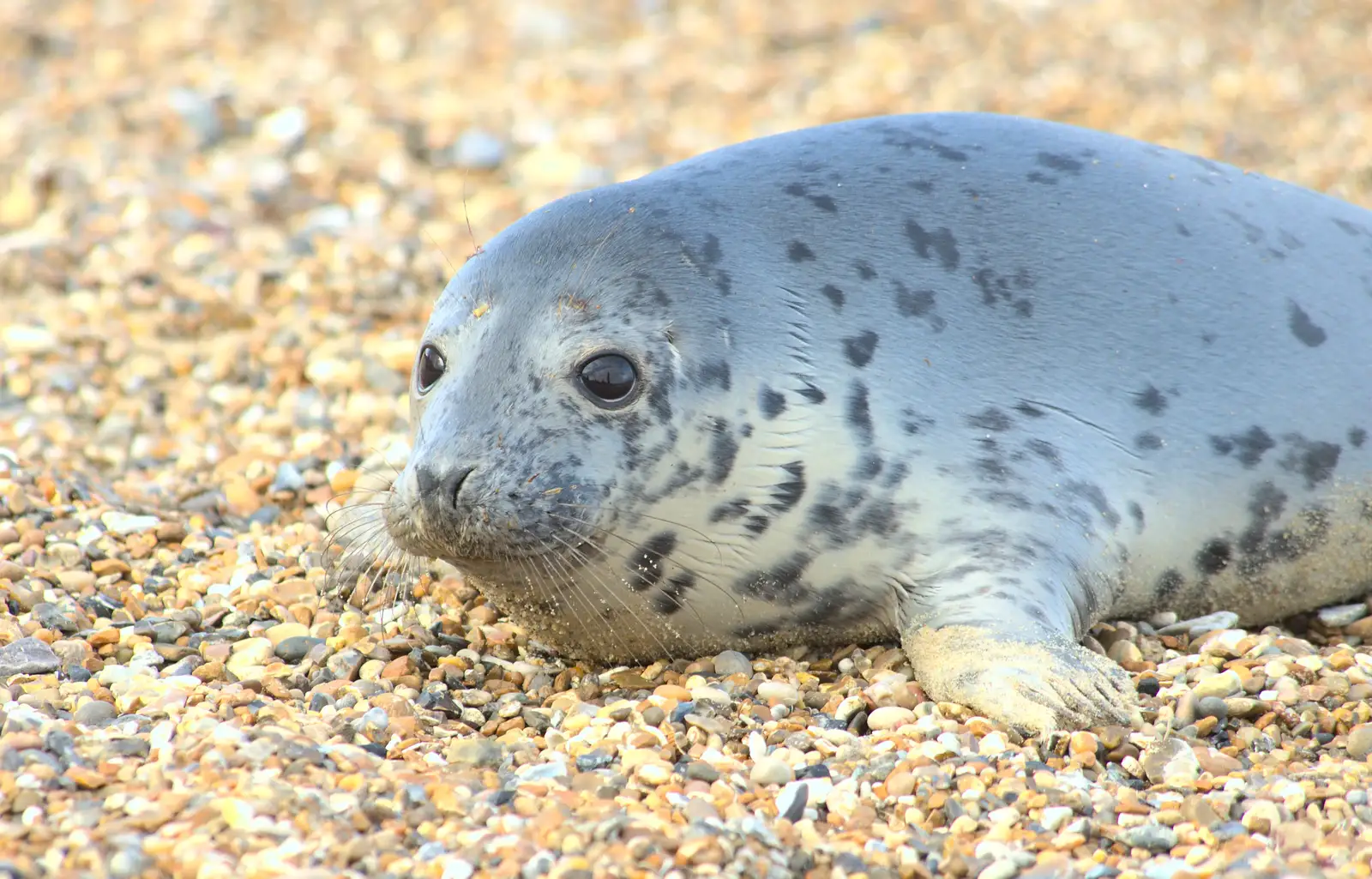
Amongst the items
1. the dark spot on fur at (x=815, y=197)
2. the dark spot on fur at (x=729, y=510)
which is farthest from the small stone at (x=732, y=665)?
the dark spot on fur at (x=815, y=197)

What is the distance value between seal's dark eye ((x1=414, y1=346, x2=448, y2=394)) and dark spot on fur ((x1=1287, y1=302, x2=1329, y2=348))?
5.86 feet

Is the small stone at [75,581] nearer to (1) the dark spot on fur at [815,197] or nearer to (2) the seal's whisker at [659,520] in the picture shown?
(2) the seal's whisker at [659,520]

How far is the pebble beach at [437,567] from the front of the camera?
253 cm

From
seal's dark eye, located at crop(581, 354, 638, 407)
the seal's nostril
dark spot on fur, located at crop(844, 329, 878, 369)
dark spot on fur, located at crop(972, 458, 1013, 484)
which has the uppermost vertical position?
dark spot on fur, located at crop(844, 329, 878, 369)

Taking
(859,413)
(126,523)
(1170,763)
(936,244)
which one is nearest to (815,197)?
(936,244)

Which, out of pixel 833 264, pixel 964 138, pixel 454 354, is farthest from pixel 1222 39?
pixel 454 354

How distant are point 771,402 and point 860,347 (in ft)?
0.76

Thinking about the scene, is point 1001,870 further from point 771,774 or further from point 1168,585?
point 1168,585

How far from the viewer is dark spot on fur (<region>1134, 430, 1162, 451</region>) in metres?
3.41

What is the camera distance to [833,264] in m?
3.40

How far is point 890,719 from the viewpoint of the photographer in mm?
2975

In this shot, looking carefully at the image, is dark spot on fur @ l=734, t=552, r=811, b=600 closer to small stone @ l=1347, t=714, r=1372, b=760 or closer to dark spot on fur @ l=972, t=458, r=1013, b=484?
dark spot on fur @ l=972, t=458, r=1013, b=484

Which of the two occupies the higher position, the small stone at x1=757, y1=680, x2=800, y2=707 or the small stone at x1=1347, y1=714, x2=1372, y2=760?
the small stone at x1=1347, y1=714, x2=1372, y2=760

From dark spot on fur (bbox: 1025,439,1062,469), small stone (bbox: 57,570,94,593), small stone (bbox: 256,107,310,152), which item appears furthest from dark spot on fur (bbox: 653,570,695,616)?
small stone (bbox: 256,107,310,152)
